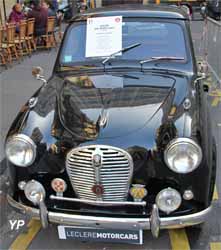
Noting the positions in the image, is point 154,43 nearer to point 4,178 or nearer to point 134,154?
point 134,154

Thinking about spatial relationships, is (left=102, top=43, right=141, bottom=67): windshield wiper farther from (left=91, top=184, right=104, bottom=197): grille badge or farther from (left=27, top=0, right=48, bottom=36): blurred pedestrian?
(left=27, top=0, right=48, bottom=36): blurred pedestrian

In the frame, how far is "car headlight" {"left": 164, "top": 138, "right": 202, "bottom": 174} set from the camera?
10.5 feet

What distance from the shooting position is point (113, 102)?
377cm

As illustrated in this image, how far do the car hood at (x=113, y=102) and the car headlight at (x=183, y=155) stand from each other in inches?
13.4

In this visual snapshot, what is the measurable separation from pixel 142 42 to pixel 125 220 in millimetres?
2208

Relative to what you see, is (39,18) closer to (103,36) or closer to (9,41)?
(9,41)

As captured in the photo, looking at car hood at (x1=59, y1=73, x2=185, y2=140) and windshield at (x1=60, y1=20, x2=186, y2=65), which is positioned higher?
windshield at (x1=60, y1=20, x2=186, y2=65)

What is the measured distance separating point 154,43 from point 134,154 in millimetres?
1865

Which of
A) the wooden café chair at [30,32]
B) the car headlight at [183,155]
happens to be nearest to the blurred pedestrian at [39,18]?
the wooden café chair at [30,32]

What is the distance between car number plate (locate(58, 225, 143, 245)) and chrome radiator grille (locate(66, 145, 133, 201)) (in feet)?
0.82

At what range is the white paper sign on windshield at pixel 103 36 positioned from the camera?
467cm

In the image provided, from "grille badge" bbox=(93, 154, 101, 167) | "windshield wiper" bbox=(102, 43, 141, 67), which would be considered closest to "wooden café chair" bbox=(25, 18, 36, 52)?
"windshield wiper" bbox=(102, 43, 141, 67)

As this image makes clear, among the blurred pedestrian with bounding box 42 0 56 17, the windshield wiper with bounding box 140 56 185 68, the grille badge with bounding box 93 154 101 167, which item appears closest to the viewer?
the grille badge with bounding box 93 154 101 167

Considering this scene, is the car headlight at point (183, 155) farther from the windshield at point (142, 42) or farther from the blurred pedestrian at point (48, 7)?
the blurred pedestrian at point (48, 7)
